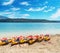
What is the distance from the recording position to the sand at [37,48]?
4.31 meters

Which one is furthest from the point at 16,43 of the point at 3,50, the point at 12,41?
the point at 3,50

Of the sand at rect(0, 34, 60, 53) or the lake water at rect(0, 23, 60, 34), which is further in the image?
the lake water at rect(0, 23, 60, 34)

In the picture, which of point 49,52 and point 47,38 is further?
point 47,38

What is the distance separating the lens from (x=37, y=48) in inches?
177

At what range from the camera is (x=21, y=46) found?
4.72m

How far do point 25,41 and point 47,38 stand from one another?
521 millimetres

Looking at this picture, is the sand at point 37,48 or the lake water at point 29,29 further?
the lake water at point 29,29

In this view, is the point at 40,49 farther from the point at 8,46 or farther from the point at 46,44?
the point at 8,46

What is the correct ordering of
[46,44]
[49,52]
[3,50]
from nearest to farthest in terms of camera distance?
1. [49,52]
2. [3,50]
3. [46,44]

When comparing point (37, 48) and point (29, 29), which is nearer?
point (37, 48)

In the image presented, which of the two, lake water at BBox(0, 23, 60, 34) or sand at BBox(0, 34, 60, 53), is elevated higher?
lake water at BBox(0, 23, 60, 34)

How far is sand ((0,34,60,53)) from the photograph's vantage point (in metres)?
4.31

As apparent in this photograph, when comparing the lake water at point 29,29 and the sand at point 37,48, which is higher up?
the lake water at point 29,29

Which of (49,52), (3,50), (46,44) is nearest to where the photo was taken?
(49,52)
